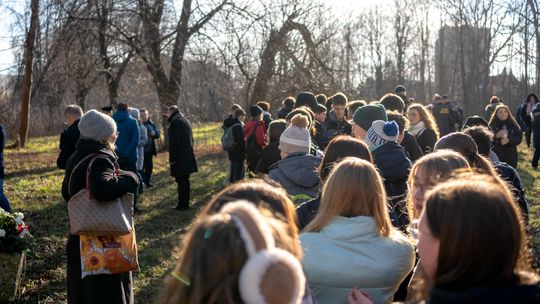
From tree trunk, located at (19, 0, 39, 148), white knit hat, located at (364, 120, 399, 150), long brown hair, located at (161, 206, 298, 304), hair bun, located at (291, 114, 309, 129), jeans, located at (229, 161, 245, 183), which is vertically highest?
tree trunk, located at (19, 0, 39, 148)

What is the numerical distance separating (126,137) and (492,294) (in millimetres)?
8274

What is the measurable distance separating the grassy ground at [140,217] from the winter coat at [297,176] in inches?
42.8

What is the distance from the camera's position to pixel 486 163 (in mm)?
4059

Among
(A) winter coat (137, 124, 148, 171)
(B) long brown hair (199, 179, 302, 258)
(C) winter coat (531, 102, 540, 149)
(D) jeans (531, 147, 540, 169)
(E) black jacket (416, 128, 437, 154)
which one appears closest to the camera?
(B) long brown hair (199, 179, 302, 258)

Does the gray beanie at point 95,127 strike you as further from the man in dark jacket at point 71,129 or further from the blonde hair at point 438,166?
the man in dark jacket at point 71,129

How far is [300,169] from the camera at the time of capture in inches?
196

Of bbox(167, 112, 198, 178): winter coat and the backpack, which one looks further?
the backpack

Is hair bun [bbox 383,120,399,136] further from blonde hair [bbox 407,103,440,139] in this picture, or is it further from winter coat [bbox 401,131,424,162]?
blonde hair [bbox 407,103,440,139]

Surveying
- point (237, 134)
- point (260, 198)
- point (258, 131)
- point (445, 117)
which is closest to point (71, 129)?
point (258, 131)

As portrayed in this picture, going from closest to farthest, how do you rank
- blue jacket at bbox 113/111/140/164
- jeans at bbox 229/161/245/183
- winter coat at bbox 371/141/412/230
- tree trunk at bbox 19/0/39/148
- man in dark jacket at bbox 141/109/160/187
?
1. winter coat at bbox 371/141/412/230
2. blue jacket at bbox 113/111/140/164
3. jeans at bbox 229/161/245/183
4. man in dark jacket at bbox 141/109/160/187
5. tree trunk at bbox 19/0/39/148

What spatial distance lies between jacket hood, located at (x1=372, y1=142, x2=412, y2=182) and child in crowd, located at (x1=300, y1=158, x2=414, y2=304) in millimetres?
1835

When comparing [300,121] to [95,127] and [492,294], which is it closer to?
[95,127]

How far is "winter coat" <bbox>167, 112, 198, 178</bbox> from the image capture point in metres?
10.2

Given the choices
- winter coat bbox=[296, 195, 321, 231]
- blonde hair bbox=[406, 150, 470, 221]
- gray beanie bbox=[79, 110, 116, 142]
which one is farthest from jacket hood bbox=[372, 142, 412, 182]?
gray beanie bbox=[79, 110, 116, 142]
